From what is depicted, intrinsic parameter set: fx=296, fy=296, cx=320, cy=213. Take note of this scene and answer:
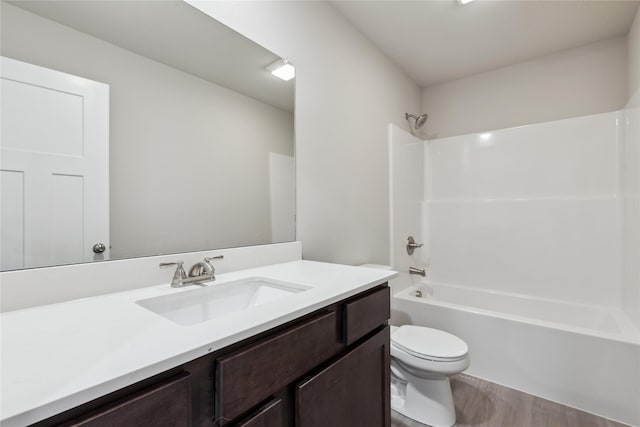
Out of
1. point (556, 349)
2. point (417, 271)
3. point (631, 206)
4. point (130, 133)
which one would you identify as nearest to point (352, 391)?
point (130, 133)

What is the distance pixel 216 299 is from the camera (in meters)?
1.01

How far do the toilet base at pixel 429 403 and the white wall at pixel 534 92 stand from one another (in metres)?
2.34

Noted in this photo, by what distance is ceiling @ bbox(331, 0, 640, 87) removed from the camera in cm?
190

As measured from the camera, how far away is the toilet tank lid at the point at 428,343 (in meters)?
1.56

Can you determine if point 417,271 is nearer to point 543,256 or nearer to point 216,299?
point 543,256

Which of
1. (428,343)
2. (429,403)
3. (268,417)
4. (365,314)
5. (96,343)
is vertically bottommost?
(429,403)

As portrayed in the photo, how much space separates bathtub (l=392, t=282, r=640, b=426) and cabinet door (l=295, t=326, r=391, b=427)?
1.19 meters

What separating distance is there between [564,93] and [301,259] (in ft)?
8.74

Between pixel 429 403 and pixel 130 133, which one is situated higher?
pixel 130 133

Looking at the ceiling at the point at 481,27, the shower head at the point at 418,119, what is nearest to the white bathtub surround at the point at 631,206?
the ceiling at the point at 481,27

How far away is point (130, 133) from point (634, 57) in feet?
10.0

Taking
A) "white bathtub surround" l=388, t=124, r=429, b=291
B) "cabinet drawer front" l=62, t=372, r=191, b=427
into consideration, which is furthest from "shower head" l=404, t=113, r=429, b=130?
"cabinet drawer front" l=62, t=372, r=191, b=427

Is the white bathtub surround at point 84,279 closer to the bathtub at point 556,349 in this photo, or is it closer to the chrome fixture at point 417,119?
the bathtub at point 556,349

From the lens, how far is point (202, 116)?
1.20 meters
